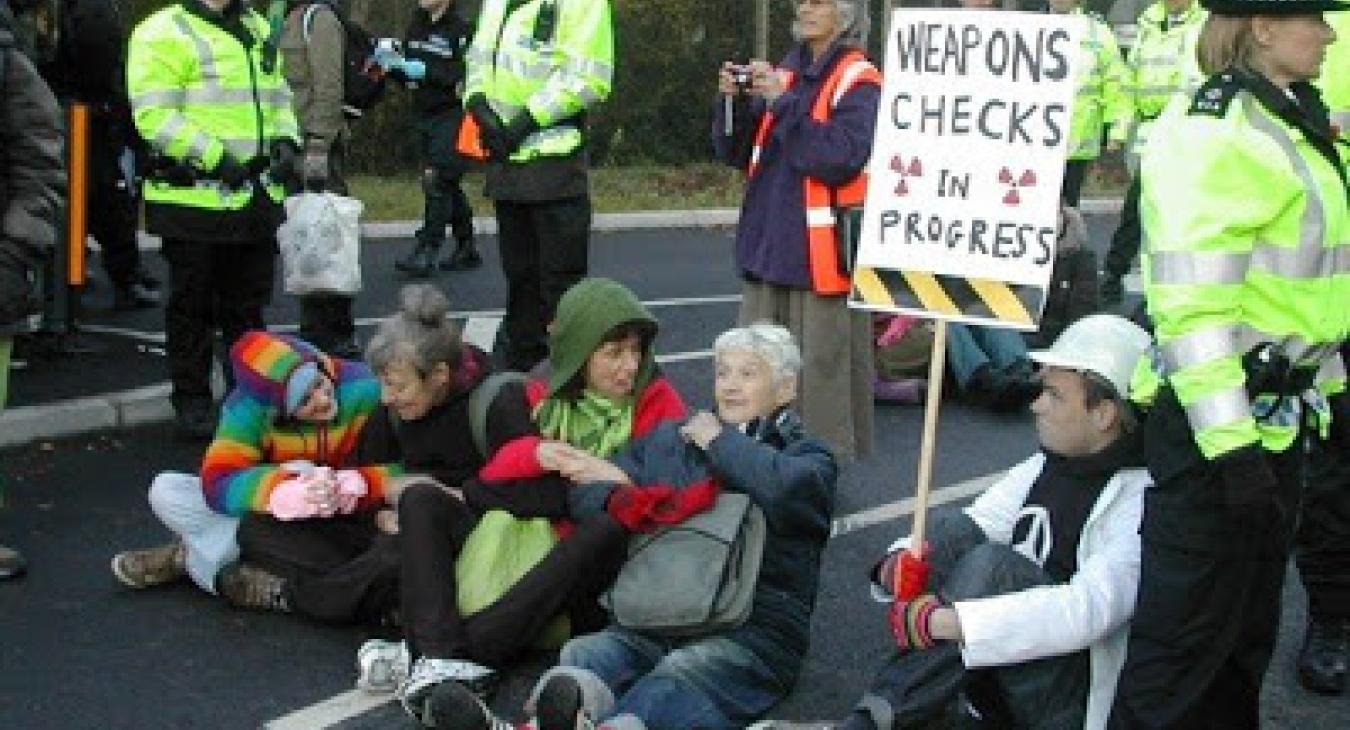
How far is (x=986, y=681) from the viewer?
15.0ft

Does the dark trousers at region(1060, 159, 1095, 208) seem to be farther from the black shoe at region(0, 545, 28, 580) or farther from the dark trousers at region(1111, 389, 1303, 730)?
the dark trousers at region(1111, 389, 1303, 730)

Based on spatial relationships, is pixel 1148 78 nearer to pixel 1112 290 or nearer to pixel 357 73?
pixel 1112 290

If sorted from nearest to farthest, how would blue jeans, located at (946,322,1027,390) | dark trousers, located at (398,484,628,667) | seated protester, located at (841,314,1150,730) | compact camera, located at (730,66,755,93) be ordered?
seated protester, located at (841,314,1150,730), dark trousers, located at (398,484,628,667), compact camera, located at (730,66,755,93), blue jeans, located at (946,322,1027,390)

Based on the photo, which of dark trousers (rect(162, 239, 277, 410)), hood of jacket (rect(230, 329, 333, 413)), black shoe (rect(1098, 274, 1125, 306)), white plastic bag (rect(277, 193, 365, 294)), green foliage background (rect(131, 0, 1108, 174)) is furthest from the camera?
green foliage background (rect(131, 0, 1108, 174))

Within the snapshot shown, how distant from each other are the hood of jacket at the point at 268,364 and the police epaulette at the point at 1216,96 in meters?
2.97

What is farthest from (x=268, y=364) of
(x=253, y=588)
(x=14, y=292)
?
(x=14, y=292)

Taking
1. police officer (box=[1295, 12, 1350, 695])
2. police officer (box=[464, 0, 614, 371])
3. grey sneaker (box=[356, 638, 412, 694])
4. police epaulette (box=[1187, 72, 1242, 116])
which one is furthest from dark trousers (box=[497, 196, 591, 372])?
police epaulette (box=[1187, 72, 1242, 116])

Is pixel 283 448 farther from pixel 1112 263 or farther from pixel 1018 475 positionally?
pixel 1112 263

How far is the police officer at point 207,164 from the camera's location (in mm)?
7332

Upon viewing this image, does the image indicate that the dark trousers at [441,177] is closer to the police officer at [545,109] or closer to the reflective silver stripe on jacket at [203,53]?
the police officer at [545,109]

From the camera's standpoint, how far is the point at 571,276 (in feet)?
27.7

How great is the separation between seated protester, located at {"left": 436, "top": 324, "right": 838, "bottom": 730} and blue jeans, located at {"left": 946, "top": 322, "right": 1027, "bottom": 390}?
12.8ft

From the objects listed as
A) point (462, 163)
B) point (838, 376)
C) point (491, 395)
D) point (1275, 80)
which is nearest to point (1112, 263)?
point (462, 163)

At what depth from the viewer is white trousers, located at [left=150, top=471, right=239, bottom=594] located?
5863mm
